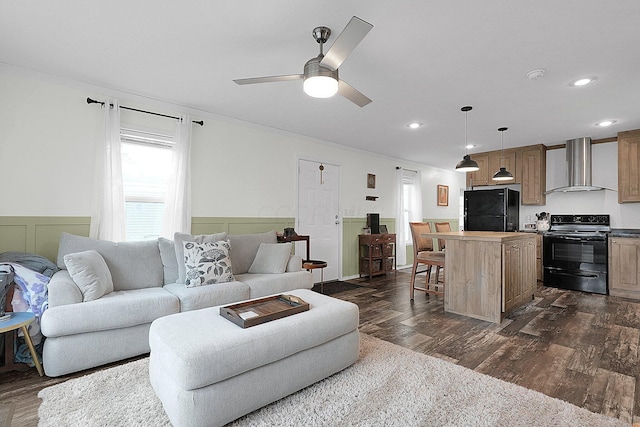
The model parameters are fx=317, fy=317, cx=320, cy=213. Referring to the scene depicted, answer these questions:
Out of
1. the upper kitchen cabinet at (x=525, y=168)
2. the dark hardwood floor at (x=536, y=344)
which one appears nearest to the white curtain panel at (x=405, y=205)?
the upper kitchen cabinet at (x=525, y=168)

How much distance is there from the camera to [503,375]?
89.4 inches

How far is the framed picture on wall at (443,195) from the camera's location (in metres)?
7.91

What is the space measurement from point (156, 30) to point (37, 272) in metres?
2.13

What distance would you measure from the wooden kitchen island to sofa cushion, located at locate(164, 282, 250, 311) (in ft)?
7.80

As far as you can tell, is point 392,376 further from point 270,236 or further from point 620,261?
point 620,261

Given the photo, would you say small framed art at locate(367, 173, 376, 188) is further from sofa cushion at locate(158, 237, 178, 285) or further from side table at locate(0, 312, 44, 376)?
side table at locate(0, 312, 44, 376)

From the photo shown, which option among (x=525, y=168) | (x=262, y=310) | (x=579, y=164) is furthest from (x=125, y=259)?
(x=579, y=164)

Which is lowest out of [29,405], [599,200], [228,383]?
[29,405]

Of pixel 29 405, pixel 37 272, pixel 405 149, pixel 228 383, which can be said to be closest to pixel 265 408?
pixel 228 383

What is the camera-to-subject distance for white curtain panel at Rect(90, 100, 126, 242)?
321 centimetres

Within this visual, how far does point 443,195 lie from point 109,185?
23.4 feet

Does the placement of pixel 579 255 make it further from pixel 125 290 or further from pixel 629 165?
pixel 125 290

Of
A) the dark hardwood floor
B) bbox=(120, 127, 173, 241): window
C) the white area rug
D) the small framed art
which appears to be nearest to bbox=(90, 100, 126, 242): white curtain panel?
bbox=(120, 127, 173, 241): window

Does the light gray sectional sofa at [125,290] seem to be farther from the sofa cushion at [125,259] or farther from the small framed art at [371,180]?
the small framed art at [371,180]
